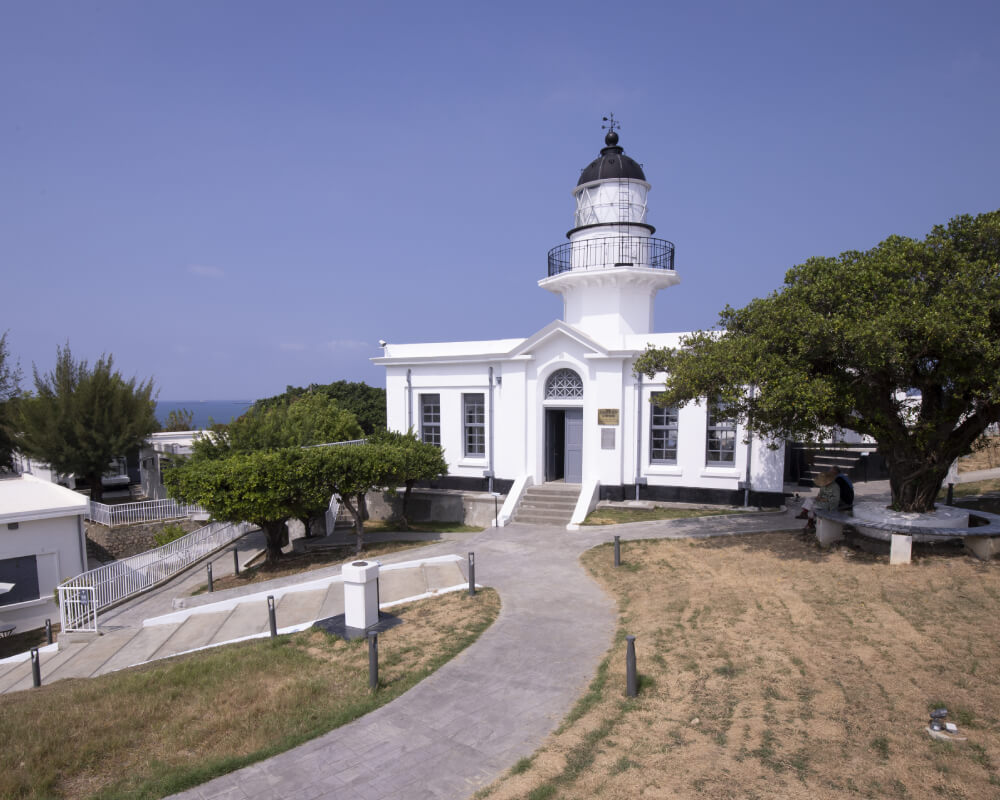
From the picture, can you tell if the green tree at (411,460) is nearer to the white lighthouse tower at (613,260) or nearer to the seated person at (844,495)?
the white lighthouse tower at (613,260)

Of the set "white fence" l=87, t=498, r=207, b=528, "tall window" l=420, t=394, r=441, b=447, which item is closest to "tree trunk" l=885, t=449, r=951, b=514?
"tall window" l=420, t=394, r=441, b=447

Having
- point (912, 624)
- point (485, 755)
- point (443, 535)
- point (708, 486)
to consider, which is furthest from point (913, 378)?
point (443, 535)

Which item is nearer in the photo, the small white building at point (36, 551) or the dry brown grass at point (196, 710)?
the dry brown grass at point (196, 710)

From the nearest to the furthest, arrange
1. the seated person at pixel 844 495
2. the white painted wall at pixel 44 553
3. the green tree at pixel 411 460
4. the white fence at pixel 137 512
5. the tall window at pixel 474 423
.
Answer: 1. the seated person at pixel 844 495
2. the white painted wall at pixel 44 553
3. the green tree at pixel 411 460
4. the tall window at pixel 474 423
5. the white fence at pixel 137 512

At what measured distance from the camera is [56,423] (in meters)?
24.4

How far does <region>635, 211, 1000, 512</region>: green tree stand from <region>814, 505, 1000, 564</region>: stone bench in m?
0.98

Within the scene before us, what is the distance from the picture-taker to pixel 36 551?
16.0m

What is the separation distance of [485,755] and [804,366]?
28.1ft

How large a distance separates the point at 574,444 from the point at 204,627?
11716mm

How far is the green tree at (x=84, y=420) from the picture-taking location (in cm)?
2447

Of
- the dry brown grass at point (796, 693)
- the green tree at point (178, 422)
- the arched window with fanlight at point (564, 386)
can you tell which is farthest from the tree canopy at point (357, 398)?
the dry brown grass at point (796, 693)

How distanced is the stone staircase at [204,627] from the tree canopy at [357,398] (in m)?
33.1

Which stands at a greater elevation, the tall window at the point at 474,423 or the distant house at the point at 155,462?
the tall window at the point at 474,423

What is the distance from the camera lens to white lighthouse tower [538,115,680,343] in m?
19.7
